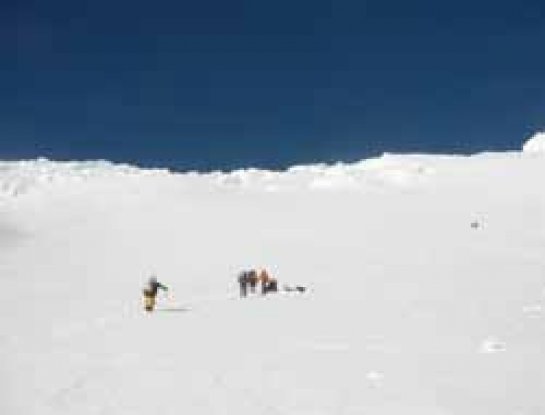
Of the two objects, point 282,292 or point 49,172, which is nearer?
point 282,292

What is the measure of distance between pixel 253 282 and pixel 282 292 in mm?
1090

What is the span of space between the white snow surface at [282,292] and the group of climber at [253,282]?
602mm

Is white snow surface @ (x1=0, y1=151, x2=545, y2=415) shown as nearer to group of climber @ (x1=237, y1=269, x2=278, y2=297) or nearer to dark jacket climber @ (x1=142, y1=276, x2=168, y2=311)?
group of climber @ (x1=237, y1=269, x2=278, y2=297)

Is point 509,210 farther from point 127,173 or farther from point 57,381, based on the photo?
point 57,381

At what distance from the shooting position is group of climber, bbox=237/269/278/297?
38.9 m

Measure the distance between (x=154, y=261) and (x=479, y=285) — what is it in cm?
2125

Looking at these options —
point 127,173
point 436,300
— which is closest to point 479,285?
point 436,300

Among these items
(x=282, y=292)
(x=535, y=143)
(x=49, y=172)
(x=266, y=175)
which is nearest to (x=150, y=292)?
(x=282, y=292)

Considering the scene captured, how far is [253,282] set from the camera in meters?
39.2

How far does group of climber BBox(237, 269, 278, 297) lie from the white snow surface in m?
0.60

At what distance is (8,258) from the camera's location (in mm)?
57906

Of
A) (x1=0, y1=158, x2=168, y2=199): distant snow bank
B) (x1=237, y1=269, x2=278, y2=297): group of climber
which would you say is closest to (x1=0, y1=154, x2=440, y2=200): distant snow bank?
(x1=0, y1=158, x2=168, y2=199): distant snow bank

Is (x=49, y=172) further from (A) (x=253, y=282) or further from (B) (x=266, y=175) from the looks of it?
(A) (x=253, y=282)

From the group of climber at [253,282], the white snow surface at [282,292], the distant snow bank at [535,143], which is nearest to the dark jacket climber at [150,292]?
the white snow surface at [282,292]
